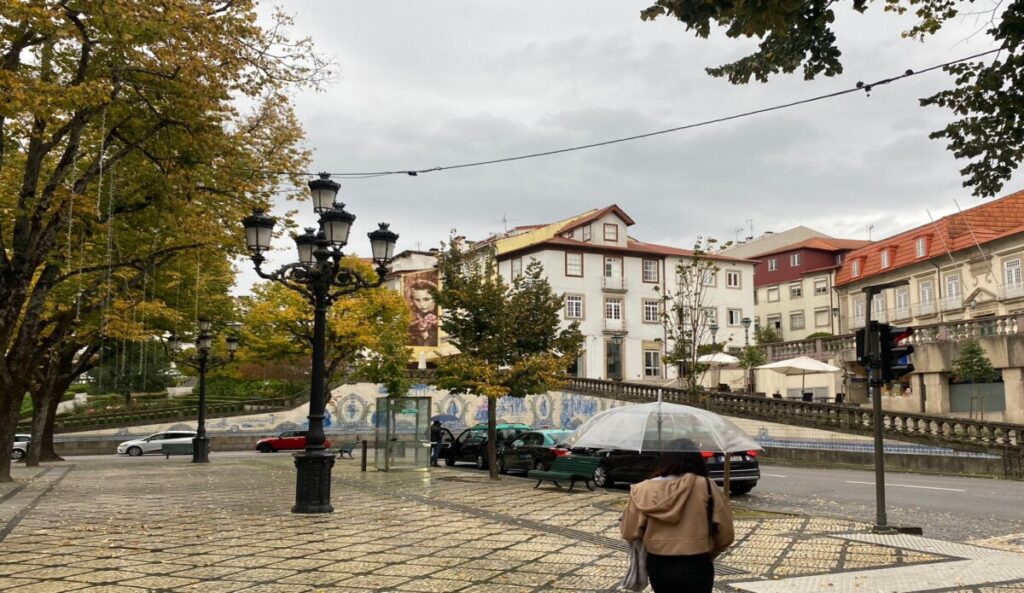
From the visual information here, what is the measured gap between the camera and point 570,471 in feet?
57.3

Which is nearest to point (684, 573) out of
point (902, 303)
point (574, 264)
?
point (574, 264)

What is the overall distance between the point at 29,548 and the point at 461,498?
288 inches

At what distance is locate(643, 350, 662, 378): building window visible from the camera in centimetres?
5556

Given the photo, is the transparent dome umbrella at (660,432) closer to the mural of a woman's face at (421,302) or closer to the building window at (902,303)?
the building window at (902,303)

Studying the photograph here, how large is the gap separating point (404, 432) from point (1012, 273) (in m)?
33.8

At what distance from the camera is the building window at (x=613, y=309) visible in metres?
55.1

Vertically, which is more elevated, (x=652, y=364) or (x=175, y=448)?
(x=652, y=364)

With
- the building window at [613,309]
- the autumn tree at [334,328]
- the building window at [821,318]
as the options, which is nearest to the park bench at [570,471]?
the autumn tree at [334,328]

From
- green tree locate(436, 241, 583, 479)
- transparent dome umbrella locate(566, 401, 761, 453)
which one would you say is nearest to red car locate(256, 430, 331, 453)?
green tree locate(436, 241, 583, 479)

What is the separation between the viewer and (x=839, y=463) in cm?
2581

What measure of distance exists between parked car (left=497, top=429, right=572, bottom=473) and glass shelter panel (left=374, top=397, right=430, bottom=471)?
7.36 feet

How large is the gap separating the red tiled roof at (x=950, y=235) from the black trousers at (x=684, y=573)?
38.3 m

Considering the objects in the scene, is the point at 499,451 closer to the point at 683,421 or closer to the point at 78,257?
the point at 78,257

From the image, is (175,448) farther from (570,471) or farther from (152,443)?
(570,471)
